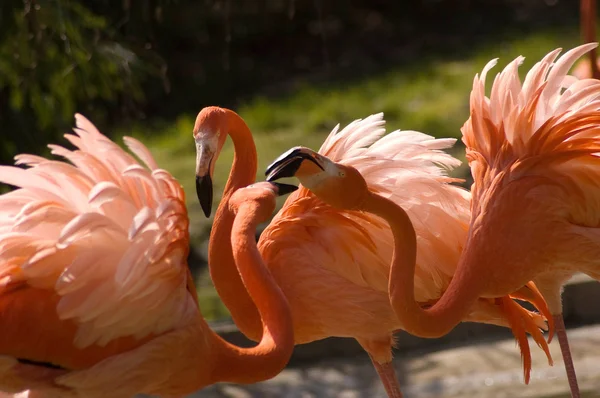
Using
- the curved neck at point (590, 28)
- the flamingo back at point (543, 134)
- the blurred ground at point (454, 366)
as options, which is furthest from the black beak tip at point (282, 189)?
the curved neck at point (590, 28)

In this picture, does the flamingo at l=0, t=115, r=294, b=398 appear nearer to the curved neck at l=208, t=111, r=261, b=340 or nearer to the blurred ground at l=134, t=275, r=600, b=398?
the curved neck at l=208, t=111, r=261, b=340

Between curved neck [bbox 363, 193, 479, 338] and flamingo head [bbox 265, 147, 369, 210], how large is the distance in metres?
0.07

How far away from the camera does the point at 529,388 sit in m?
4.66

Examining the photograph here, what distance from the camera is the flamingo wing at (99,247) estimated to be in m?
3.21

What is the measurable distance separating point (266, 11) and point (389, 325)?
611 centimetres

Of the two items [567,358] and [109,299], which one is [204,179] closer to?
[109,299]

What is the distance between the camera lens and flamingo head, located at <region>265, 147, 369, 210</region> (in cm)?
312

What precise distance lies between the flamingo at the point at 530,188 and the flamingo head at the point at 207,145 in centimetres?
85

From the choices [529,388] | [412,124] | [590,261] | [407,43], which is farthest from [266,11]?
[590,261]

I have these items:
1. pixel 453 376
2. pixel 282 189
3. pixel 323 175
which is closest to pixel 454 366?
pixel 453 376

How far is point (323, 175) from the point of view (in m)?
3.20

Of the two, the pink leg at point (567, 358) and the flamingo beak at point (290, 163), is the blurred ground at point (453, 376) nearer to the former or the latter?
the pink leg at point (567, 358)

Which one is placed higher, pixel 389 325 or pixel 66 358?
pixel 66 358

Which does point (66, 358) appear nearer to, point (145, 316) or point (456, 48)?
point (145, 316)
